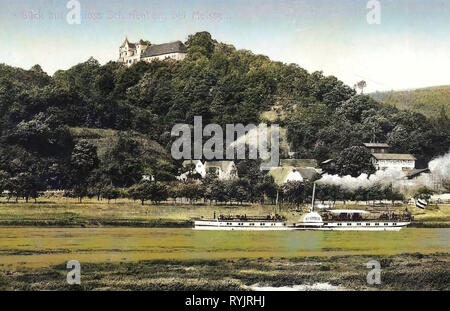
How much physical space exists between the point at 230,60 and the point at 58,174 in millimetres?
14235

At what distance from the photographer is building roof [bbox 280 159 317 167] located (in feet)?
150

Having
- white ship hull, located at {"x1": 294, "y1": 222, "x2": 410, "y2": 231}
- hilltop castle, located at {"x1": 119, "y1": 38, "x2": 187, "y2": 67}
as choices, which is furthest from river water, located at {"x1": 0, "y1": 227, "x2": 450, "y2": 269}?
hilltop castle, located at {"x1": 119, "y1": 38, "x2": 187, "y2": 67}

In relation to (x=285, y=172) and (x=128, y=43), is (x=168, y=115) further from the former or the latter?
(x=285, y=172)

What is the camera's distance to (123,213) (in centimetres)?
4128

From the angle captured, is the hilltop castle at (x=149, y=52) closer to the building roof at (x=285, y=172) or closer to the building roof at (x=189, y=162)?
the building roof at (x=189, y=162)

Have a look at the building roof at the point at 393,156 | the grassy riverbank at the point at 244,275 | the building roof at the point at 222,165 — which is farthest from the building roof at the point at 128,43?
the grassy riverbank at the point at 244,275

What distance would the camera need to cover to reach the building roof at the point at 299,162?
45.8 metres

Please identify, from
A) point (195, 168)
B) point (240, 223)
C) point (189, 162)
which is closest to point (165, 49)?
point (189, 162)

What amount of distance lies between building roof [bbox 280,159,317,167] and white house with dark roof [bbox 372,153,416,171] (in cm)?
318

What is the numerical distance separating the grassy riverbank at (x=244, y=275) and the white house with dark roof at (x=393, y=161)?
10.00 m

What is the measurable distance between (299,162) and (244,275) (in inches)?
555

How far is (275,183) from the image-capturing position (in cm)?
4419

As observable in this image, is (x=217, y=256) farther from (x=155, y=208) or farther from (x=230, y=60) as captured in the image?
(x=230, y=60)
